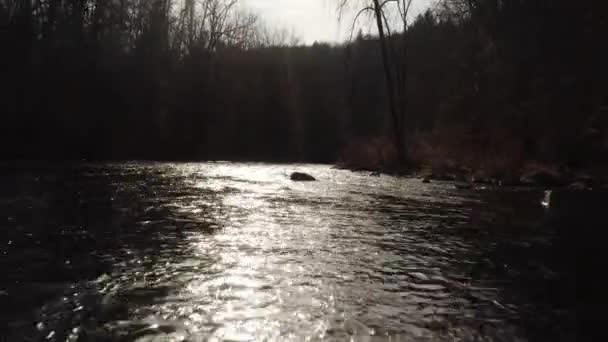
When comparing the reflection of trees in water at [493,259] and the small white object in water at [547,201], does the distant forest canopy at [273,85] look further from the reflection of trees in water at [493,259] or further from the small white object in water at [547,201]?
the reflection of trees in water at [493,259]

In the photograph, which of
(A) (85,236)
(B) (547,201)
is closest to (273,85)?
(B) (547,201)

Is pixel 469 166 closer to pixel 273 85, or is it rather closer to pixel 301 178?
pixel 301 178

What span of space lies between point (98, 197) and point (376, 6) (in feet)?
52.7

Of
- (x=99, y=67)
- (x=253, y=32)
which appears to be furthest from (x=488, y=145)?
(x=253, y=32)

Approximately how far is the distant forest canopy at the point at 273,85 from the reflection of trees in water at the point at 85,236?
13940mm

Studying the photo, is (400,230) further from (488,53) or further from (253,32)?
(253,32)

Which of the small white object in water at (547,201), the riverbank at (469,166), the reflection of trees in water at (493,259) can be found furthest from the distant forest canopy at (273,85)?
the reflection of trees in water at (493,259)

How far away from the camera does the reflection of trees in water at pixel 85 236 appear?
4137mm

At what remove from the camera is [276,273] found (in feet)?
15.8

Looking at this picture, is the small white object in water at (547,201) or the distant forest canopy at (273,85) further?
the distant forest canopy at (273,85)

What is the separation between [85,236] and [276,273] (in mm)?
3041

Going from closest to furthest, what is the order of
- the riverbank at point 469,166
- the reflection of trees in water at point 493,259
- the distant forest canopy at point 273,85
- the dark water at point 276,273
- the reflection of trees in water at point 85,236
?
the dark water at point 276,273, the reflection of trees in water at point 493,259, the reflection of trees in water at point 85,236, the riverbank at point 469,166, the distant forest canopy at point 273,85

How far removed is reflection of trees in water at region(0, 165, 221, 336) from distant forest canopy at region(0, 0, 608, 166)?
13940mm

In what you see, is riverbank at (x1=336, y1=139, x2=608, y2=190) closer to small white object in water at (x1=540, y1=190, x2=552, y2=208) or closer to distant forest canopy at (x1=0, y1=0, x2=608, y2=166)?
distant forest canopy at (x1=0, y1=0, x2=608, y2=166)
